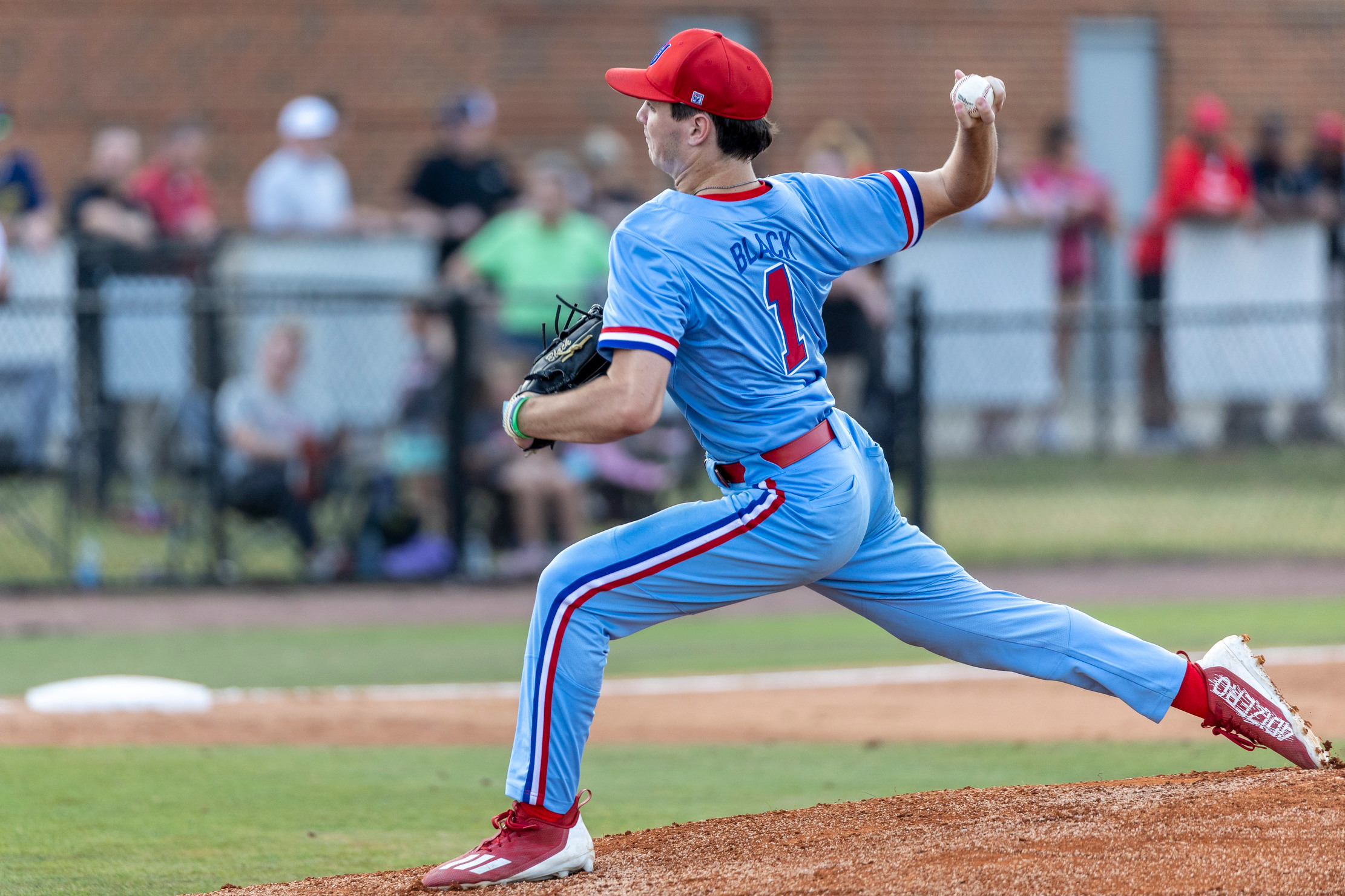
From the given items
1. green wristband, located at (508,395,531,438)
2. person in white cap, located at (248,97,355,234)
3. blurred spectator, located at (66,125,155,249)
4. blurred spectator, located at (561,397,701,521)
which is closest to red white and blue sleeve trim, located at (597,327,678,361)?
green wristband, located at (508,395,531,438)

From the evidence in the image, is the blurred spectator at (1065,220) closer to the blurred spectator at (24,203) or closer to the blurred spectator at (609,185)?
the blurred spectator at (609,185)

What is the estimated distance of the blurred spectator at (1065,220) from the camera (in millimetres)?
14188

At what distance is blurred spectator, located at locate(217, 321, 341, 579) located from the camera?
11.5 metres

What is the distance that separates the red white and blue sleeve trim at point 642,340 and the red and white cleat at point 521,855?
1175 mm

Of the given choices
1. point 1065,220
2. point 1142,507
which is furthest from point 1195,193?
point 1142,507

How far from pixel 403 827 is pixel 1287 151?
17.2m

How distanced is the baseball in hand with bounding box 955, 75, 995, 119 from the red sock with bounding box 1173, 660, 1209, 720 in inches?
64.5

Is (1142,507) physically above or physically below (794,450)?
A: below

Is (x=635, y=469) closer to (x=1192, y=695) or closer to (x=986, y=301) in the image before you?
(x=986, y=301)

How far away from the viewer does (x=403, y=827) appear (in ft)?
17.8

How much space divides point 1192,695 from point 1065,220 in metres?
10.9

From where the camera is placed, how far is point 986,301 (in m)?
14.9

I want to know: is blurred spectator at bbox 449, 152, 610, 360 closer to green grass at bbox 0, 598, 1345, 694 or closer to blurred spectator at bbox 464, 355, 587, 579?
blurred spectator at bbox 464, 355, 587, 579

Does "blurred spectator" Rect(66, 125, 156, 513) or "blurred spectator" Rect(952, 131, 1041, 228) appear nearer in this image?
"blurred spectator" Rect(66, 125, 156, 513)
